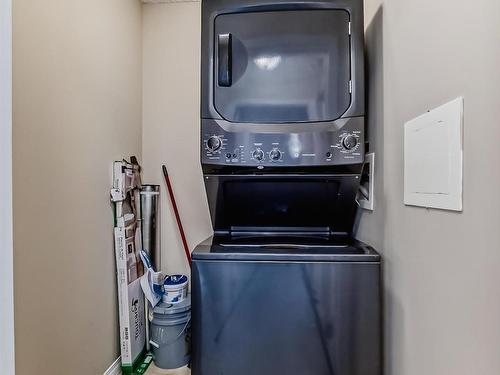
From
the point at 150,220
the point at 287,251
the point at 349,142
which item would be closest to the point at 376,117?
the point at 349,142

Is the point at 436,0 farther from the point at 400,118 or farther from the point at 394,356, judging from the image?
the point at 394,356

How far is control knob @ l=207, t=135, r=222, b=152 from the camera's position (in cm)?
141

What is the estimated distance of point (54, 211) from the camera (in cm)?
135

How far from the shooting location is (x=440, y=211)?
89 centimetres

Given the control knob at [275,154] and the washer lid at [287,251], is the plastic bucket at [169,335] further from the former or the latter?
the control knob at [275,154]

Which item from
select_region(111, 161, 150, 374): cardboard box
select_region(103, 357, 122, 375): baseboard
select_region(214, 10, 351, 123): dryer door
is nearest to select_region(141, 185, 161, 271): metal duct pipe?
select_region(111, 161, 150, 374): cardboard box

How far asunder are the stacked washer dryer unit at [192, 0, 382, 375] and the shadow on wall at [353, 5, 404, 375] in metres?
0.08

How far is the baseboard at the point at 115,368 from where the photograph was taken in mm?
1789

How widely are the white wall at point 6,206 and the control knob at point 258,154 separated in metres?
0.93

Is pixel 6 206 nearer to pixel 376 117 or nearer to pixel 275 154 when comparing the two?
pixel 275 154

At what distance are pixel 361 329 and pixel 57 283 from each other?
4.31ft

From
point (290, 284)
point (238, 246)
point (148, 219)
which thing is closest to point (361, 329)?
point (290, 284)

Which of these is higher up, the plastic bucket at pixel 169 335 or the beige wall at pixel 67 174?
the beige wall at pixel 67 174

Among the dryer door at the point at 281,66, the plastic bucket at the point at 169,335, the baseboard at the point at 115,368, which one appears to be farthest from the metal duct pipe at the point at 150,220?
the dryer door at the point at 281,66
